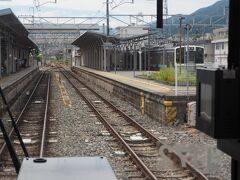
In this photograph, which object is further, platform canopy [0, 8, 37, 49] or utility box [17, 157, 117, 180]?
platform canopy [0, 8, 37, 49]

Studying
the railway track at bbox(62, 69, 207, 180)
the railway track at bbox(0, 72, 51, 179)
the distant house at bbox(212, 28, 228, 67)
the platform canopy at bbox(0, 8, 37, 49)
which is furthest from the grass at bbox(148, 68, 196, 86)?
the platform canopy at bbox(0, 8, 37, 49)

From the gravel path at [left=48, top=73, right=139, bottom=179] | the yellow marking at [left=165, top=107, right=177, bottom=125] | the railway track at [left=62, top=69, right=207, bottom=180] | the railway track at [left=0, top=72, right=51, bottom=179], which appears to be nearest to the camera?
the railway track at [left=62, top=69, right=207, bottom=180]

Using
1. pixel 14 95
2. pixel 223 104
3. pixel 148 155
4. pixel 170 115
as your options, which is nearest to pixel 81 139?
pixel 148 155

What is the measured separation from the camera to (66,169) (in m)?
2.45

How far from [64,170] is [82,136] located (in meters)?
9.66

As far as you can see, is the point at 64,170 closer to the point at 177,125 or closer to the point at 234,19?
the point at 234,19

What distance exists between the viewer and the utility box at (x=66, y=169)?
7.45ft

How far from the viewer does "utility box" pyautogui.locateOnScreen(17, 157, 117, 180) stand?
7.45 ft

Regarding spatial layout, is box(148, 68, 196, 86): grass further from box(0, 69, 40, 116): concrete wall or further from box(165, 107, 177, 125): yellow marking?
box(0, 69, 40, 116): concrete wall

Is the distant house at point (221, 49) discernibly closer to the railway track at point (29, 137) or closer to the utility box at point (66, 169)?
the railway track at point (29, 137)

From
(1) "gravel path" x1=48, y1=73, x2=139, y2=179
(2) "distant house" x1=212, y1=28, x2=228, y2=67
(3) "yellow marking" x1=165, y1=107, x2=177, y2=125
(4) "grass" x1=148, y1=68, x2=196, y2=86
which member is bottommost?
(1) "gravel path" x1=48, y1=73, x2=139, y2=179

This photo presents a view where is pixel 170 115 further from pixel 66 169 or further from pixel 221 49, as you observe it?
pixel 221 49

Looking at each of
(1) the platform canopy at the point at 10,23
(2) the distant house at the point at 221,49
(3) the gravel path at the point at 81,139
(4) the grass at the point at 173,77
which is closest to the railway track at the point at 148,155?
(3) the gravel path at the point at 81,139

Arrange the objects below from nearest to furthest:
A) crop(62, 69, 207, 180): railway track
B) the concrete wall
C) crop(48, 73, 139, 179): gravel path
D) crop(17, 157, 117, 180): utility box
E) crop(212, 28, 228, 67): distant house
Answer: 1. crop(17, 157, 117, 180): utility box
2. crop(62, 69, 207, 180): railway track
3. crop(48, 73, 139, 179): gravel path
4. crop(212, 28, 228, 67): distant house
5. the concrete wall
